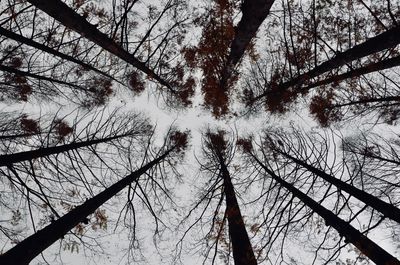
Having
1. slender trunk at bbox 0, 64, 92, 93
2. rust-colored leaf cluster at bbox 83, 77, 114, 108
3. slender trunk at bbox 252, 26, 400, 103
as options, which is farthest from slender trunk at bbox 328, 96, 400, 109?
slender trunk at bbox 0, 64, 92, 93

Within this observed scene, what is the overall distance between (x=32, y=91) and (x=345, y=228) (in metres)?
10.6

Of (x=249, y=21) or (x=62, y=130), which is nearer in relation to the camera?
(x=249, y=21)

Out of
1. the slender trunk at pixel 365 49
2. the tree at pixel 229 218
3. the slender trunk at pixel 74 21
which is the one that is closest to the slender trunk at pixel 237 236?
the tree at pixel 229 218

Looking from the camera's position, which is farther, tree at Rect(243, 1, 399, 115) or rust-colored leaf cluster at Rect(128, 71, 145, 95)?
rust-colored leaf cluster at Rect(128, 71, 145, 95)

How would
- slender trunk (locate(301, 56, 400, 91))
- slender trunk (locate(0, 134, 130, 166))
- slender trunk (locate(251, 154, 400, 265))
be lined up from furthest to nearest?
slender trunk (locate(301, 56, 400, 91)) < slender trunk (locate(0, 134, 130, 166)) < slender trunk (locate(251, 154, 400, 265))

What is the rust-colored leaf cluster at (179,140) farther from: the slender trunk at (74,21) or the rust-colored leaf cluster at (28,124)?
the slender trunk at (74,21)

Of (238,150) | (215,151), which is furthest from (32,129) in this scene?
(238,150)

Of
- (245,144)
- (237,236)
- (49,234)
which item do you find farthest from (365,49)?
(245,144)

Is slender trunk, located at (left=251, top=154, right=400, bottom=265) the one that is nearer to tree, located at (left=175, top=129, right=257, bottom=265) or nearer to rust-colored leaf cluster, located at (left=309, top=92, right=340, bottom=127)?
tree, located at (left=175, top=129, right=257, bottom=265)

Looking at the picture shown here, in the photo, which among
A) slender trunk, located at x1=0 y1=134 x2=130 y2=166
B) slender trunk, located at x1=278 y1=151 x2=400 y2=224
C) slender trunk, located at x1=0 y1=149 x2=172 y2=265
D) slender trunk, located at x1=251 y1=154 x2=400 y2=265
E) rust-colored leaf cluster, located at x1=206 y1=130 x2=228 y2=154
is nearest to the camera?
slender trunk, located at x1=0 y1=149 x2=172 y2=265

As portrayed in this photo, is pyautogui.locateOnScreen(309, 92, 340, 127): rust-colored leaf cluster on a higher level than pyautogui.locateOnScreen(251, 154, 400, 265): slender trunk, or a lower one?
higher

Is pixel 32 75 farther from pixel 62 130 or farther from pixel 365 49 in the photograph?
pixel 365 49

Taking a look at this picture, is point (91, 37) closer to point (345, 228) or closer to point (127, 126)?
point (127, 126)

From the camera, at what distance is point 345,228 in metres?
5.89
